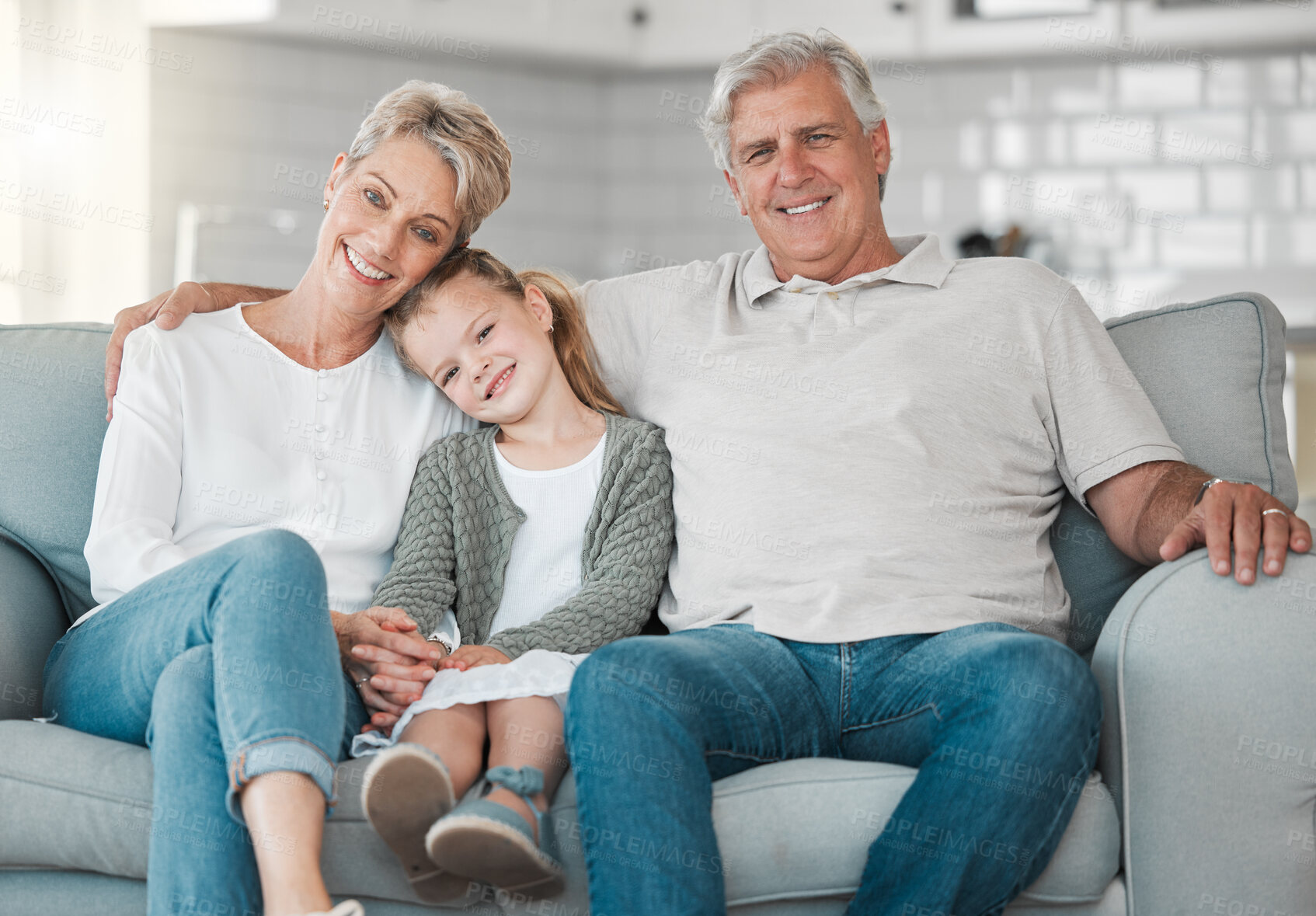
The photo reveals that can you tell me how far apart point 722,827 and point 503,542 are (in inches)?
23.4

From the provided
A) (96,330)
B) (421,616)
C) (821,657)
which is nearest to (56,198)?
(96,330)

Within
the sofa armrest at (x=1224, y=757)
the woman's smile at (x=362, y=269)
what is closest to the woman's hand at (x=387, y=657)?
the woman's smile at (x=362, y=269)

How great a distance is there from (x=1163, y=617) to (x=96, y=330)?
1600 mm

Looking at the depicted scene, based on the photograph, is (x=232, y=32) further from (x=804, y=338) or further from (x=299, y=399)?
(x=804, y=338)

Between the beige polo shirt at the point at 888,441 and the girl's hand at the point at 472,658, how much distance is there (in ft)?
0.93

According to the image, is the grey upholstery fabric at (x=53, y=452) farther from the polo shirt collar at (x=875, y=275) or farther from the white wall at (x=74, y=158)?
the white wall at (x=74, y=158)

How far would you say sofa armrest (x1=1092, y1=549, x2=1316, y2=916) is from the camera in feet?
3.92

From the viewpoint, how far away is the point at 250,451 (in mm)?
1582

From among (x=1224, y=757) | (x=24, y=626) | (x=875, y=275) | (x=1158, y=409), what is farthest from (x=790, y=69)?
(x=24, y=626)

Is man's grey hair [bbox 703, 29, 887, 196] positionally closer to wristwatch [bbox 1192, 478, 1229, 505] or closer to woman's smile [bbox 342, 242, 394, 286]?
→ woman's smile [bbox 342, 242, 394, 286]

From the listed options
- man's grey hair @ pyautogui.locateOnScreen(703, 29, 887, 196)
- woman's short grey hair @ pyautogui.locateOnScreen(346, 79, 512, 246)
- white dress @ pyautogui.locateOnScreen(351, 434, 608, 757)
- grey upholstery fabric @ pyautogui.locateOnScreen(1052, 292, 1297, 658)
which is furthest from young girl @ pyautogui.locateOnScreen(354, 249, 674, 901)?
grey upholstery fabric @ pyautogui.locateOnScreen(1052, 292, 1297, 658)

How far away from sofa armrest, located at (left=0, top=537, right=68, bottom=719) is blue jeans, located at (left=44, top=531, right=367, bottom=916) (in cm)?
A: 20

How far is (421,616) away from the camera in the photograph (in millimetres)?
1495

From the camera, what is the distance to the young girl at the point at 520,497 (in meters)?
1.50
